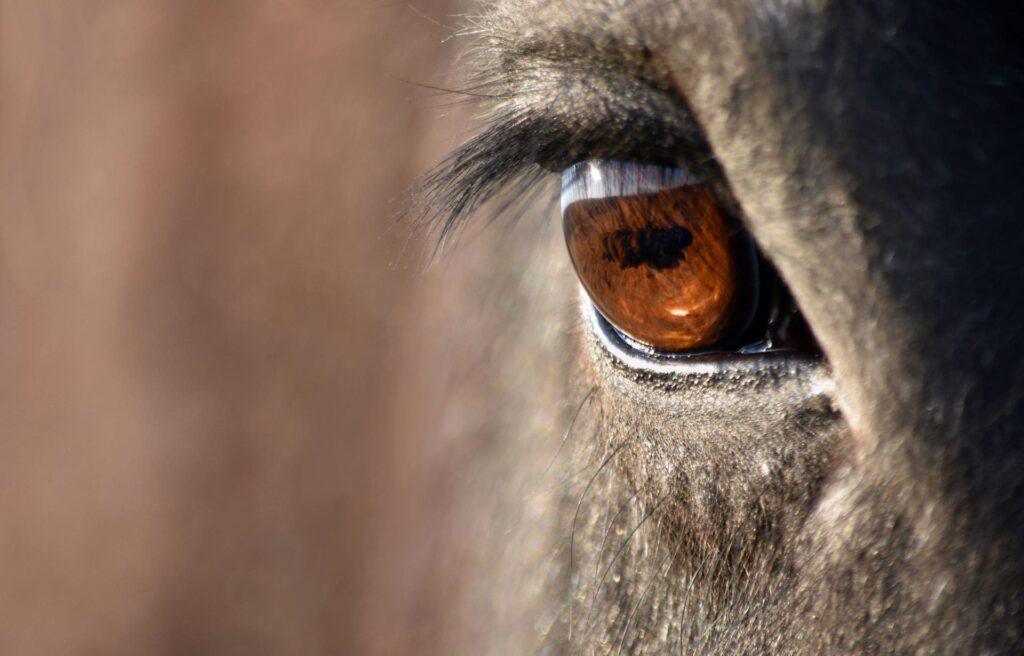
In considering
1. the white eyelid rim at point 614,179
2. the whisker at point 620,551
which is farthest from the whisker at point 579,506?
the white eyelid rim at point 614,179

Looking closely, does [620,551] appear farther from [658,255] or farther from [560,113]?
[560,113]

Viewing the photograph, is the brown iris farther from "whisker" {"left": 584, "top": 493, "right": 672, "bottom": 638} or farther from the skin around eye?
"whisker" {"left": 584, "top": 493, "right": 672, "bottom": 638}

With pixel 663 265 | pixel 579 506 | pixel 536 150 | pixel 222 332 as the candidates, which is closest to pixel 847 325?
pixel 663 265

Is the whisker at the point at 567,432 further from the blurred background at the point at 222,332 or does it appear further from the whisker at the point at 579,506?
the blurred background at the point at 222,332

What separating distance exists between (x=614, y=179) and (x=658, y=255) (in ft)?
0.25

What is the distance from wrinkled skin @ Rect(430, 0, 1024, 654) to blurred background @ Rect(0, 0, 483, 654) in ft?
2.14

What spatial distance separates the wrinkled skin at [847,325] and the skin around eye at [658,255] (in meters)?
0.04

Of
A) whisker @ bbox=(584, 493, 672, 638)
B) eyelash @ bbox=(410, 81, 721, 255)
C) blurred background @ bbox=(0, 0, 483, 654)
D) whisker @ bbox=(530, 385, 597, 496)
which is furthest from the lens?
A: blurred background @ bbox=(0, 0, 483, 654)

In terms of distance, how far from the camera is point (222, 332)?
71.5 inches

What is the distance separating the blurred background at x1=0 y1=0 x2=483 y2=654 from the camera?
170 cm

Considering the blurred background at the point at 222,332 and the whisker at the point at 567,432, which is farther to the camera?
the blurred background at the point at 222,332

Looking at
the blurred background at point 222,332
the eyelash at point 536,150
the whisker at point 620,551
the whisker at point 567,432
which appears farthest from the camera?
the blurred background at point 222,332

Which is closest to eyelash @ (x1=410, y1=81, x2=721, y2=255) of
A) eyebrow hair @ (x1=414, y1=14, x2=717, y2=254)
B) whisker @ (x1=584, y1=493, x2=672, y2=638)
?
eyebrow hair @ (x1=414, y1=14, x2=717, y2=254)

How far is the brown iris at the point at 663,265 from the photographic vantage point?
0.93m
